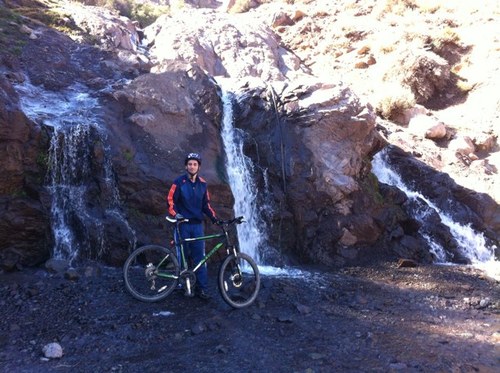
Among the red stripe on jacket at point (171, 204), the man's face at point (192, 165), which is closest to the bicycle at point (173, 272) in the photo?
the red stripe on jacket at point (171, 204)

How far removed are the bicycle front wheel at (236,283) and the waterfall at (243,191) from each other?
3.13 meters

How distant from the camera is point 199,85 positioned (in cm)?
1172

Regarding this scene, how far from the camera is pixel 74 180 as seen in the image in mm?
8828

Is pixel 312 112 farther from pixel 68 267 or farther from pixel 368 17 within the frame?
pixel 368 17

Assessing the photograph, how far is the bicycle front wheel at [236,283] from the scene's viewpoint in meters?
6.22

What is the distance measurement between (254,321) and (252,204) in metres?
4.76

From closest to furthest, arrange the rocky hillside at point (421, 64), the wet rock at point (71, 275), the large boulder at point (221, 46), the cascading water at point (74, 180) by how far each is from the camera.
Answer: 1. the wet rock at point (71, 275)
2. the cascading water at point (74, 180)
3. the rocky hillside at point (421, 64)
4. the large boulder at point (221, 46)

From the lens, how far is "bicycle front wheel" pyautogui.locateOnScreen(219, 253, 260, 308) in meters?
6.22

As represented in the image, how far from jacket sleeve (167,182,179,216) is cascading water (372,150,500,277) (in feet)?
25.7

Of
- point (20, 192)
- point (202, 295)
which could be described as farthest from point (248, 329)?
point (20, 192)

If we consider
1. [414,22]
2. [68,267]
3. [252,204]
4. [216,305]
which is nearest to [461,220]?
[252,204]

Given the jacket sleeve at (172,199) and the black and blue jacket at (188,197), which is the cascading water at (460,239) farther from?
the jacket sleeve at (172,199)

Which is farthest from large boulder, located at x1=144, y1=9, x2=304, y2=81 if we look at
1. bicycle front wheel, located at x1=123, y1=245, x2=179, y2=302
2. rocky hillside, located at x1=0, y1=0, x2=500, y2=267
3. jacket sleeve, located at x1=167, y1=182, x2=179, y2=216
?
bicycle front wheel, located at x1=123, y1=245, x2=179, y2=302

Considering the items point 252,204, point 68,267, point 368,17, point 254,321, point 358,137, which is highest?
point 368,17
